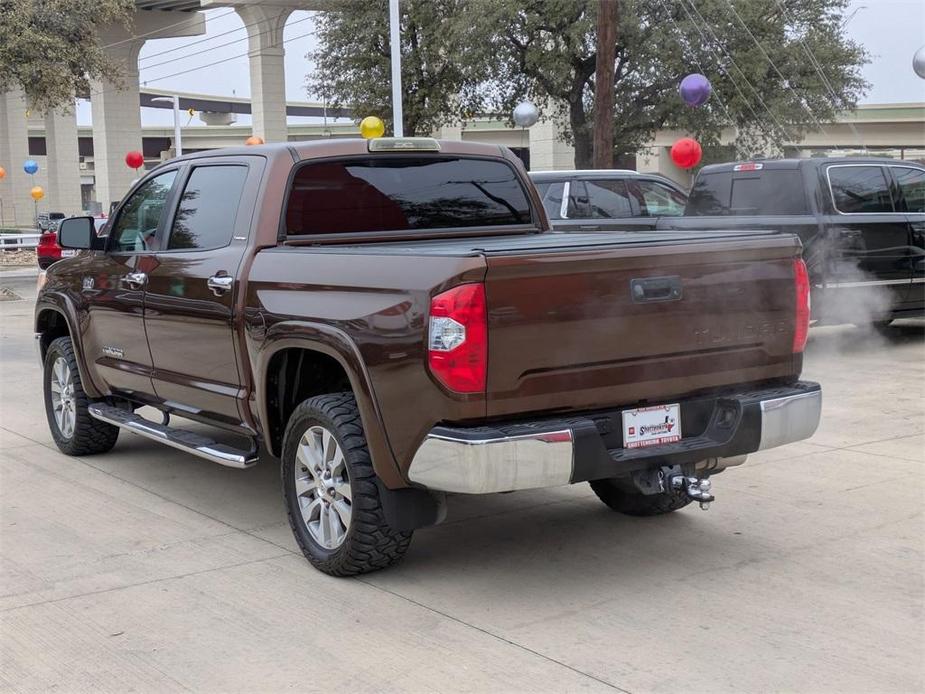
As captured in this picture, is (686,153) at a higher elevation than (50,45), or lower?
lower

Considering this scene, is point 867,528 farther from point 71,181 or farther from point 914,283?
point 71,181

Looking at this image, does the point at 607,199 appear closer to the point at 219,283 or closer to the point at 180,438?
the point at 180,438

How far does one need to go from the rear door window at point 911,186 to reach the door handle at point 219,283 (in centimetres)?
884

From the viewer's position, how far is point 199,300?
6.07m

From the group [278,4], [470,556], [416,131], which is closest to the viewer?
[470,556]

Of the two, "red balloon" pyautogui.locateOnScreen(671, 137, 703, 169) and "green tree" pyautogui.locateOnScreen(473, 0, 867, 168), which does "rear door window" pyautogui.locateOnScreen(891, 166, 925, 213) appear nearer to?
"red balloon" pyautogui.locateOnScreen(671, 137, 703, 169)

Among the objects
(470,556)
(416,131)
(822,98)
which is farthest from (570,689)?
(416,131)

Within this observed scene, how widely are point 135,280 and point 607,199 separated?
8351 mm

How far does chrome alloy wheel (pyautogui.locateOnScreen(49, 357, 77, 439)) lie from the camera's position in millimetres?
7773

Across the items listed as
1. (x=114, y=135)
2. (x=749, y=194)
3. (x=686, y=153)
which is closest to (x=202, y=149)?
(x=114, y=135)

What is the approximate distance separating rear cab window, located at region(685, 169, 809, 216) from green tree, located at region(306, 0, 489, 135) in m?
19.5

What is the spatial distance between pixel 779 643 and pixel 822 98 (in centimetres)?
2654

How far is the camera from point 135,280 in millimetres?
6727

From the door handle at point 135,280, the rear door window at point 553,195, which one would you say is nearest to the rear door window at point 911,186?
the rear door window at point 553,195
